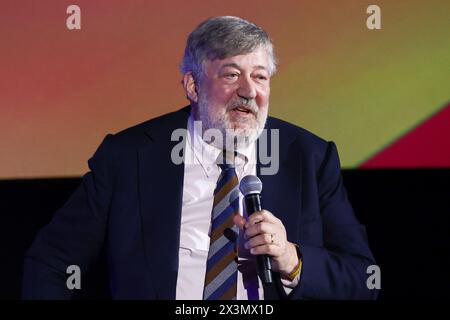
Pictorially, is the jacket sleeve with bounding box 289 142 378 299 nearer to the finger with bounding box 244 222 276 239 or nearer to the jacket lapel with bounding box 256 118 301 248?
the jacket lapel with bounding box 256 118 301 248

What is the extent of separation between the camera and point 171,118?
2254 millimetres

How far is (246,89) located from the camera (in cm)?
204

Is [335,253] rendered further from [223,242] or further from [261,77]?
[261,77]

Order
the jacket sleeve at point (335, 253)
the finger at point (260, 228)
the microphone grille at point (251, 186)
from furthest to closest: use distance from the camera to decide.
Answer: the jacket sleeve at point (335, 253)
the microphone grille at point (251, 186)
the finger at point (260, 228)

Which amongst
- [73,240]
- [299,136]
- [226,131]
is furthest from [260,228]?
[73,240]

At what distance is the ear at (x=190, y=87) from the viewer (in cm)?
222

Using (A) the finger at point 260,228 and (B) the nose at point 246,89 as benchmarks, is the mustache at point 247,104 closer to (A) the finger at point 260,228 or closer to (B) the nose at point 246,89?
(B) the nose at point 246,89

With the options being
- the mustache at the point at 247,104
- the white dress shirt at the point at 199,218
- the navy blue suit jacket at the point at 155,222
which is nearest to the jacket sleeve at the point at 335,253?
the navy blue suit jacket at the point at 155,222

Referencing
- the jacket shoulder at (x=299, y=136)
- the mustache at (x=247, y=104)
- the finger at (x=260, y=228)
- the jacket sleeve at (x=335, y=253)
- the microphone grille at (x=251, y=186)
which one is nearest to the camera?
the finger at (x=260, y=228)

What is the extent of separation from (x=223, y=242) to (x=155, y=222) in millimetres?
226

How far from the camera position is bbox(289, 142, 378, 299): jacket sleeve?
1.95m

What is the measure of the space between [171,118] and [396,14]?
3.11 ft

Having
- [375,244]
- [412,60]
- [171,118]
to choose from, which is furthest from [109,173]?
[412,60]
